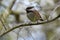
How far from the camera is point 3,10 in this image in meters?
0.88

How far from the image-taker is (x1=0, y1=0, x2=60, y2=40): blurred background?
2.29 feet

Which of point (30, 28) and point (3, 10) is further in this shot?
point (3, 10)

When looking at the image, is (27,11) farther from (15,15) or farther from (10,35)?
(10,35)

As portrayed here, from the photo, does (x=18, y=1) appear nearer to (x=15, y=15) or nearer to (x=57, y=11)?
(x=15, y=15)

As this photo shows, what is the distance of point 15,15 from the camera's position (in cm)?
87

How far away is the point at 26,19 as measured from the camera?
0.81m

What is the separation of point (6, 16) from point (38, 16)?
6.5 inches

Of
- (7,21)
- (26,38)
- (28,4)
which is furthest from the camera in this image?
(28,4)

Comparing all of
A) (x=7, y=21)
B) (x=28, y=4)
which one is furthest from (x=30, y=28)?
(x=28, y=4)

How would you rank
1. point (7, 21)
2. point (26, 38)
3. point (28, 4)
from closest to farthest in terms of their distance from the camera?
point (26, 38) < point (7, 21) < point (28, 4)

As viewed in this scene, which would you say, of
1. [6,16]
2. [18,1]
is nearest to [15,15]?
[6,16]

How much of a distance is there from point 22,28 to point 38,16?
0.13 m

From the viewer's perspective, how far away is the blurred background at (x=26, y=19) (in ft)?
2.29

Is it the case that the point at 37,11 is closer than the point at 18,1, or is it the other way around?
the point at 37,11
